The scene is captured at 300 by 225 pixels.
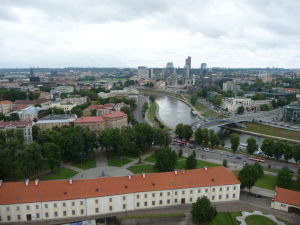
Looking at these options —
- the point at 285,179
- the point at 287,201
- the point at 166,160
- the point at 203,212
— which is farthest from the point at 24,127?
the point at 287,201

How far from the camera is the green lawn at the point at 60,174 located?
43969 mm

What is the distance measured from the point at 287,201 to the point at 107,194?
77.0 ft

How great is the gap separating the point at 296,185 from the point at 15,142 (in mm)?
48959

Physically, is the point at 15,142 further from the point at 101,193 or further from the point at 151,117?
the point at 151,117

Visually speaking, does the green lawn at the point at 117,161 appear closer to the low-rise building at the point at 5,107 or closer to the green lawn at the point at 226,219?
the green lawn at the point at 226,219

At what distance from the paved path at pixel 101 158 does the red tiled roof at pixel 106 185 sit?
Result: 53.7 ft

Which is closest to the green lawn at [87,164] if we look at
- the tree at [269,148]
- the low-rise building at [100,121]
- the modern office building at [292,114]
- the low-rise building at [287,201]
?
the low-rise building at [100,121]

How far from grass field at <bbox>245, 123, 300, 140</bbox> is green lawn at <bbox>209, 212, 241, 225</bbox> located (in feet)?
179

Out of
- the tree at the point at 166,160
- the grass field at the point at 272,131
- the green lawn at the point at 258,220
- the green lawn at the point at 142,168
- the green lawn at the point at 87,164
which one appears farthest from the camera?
the grass field at the point at 272,131

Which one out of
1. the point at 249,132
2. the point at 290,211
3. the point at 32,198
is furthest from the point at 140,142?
the point at 249,132

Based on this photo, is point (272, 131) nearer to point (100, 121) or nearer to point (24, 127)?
point (100, 121)

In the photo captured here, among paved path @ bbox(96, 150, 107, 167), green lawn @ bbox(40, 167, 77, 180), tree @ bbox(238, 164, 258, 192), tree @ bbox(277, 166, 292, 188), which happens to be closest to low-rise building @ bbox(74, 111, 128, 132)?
paved path @ bbox(96, 150, 107, 167)

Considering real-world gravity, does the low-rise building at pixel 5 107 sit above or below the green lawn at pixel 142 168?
above

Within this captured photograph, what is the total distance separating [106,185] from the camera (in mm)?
33844
